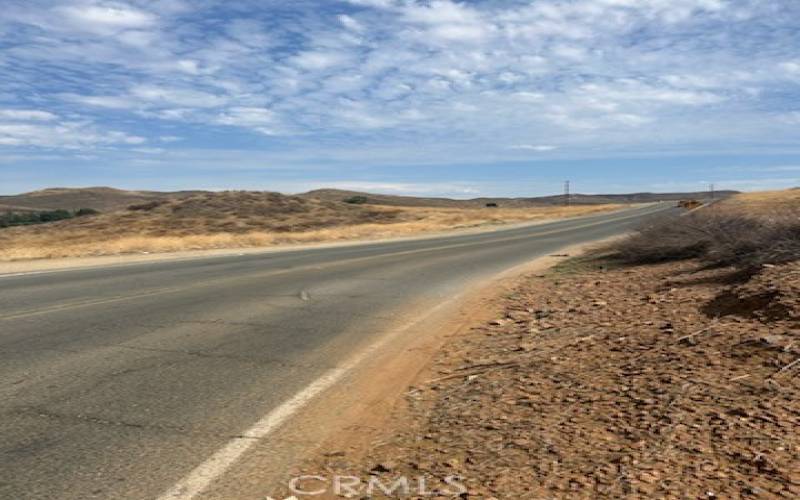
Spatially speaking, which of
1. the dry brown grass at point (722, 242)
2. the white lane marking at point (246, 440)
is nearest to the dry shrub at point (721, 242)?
the dry brown grass at point (722, 242)

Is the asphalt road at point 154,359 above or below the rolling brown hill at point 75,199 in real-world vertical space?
below

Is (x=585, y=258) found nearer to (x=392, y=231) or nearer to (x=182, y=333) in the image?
(x=182, y=333)

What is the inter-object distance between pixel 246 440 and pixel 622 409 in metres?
2.64

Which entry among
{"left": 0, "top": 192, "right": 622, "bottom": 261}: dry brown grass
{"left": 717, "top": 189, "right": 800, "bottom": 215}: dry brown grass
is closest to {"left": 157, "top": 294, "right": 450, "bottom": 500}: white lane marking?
{"left": 717, "top": 189, "right": 800, "bottom": 215}: dry brown grass

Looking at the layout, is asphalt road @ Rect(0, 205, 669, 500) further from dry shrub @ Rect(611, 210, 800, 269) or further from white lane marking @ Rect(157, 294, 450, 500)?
dry shrub @ Rect(611, 210, 800, 269)

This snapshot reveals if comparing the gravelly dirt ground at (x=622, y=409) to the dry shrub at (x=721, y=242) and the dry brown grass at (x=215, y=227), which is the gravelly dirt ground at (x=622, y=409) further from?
the dry brown grass at (x=215, y=227)

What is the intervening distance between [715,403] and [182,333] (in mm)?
6320

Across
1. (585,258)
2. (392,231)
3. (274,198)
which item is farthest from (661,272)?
(274,198)

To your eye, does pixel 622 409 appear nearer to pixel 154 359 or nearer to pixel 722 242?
pixel 154 359

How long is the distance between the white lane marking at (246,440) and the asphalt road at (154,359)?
0.08 metres

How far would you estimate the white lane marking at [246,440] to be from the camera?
13.1ft

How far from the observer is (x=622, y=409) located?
4.93 m

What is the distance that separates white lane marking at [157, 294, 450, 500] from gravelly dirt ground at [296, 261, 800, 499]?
0.58 meters

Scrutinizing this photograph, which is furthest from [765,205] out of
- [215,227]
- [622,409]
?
[622,409]
